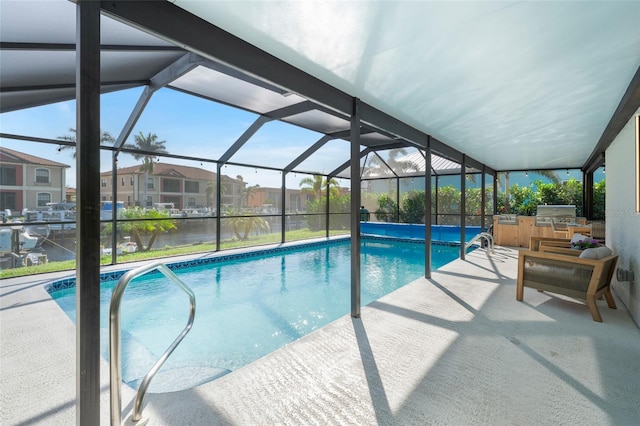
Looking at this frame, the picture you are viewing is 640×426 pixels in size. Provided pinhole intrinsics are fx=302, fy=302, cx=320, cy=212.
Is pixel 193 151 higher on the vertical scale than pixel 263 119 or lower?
higher

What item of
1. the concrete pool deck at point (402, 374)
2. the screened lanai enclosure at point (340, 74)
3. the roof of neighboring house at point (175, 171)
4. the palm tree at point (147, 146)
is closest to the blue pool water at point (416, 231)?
the screened lanai enclosure at point (340, 74)

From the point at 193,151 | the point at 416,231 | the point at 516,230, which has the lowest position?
the point at 416,231

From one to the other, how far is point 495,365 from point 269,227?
12.2 meters

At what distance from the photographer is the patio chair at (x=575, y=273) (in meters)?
3.17

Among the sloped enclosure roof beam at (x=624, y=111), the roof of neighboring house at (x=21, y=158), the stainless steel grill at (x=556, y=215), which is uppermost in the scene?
the roof of neighboring house at (x=21, y=158)

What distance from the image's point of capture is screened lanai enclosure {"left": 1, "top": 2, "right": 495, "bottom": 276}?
314 centimetres

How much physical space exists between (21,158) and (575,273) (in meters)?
13.2

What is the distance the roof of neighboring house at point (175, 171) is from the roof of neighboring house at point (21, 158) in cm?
184

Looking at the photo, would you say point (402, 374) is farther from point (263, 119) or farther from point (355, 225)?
point (263, 119)

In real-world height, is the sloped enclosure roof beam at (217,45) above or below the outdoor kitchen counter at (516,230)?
above

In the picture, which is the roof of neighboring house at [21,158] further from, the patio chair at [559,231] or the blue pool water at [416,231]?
the patio chair at [559,231]

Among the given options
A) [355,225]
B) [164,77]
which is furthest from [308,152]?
[355,225]

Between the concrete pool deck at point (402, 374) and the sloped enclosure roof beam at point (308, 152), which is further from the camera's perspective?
the sloped enclosure roof beam at point (308, 152)

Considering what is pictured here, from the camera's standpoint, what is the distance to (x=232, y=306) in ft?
15.6
